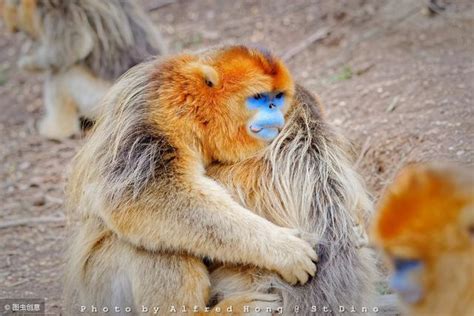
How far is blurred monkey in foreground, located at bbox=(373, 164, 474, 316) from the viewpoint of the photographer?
2471 millimetres

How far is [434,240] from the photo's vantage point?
250 cm

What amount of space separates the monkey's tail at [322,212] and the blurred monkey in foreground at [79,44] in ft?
13.2

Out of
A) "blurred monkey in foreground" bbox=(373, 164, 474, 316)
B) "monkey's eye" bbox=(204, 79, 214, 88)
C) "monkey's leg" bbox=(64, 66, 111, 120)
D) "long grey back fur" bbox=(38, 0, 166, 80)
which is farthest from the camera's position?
"monkey's leg" bbox=(64, 66, 111, 120)

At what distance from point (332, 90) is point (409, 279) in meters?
4.17

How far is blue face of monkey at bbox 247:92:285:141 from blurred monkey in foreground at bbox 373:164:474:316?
4.52ft

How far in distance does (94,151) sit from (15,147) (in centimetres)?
344

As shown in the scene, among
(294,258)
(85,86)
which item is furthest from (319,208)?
(85,86)

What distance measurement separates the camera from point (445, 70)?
6.22 metres

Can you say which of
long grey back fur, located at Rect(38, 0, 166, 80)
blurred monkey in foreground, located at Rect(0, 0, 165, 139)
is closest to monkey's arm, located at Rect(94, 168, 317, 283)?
blurred monkey in foreground, located at Rect(0, 0, 165, 139)

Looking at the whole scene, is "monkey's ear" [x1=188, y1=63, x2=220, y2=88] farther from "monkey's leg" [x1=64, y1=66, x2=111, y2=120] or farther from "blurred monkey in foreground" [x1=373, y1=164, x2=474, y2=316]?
"monkey's leg" [x1=64, y1=66, x2=111, y2=120]

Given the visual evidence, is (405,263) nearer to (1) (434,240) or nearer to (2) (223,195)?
(1) (434,240)

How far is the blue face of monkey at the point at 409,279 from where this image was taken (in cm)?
255

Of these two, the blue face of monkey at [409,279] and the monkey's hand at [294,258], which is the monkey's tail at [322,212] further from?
the blue face of monkey at [409,279]

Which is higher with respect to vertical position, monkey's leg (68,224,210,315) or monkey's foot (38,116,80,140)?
monkey's foot (38,116,80,140)
